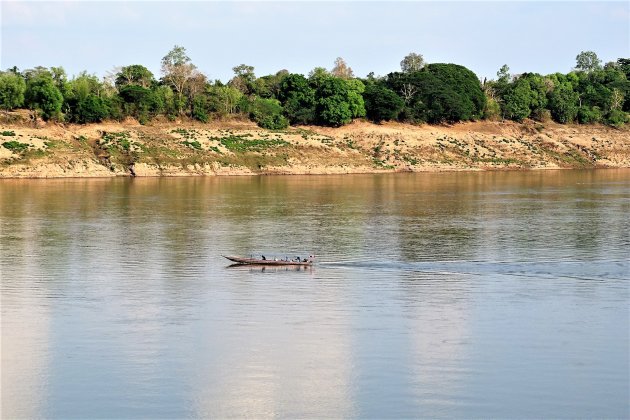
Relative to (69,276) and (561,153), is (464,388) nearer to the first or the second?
(69,276)

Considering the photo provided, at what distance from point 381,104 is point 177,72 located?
30768mm

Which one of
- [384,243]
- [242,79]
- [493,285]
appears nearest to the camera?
[493,285]

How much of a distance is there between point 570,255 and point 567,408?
84.5 feet

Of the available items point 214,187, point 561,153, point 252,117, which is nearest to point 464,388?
point 214,187

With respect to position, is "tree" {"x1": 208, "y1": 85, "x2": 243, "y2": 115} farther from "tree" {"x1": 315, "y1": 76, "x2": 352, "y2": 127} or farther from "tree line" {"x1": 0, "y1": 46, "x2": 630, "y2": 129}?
"tree" {"x1": 315, "y1": 76, "x2": 352, "y2": 127}

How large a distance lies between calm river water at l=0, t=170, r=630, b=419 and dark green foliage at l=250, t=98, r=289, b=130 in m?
73.7

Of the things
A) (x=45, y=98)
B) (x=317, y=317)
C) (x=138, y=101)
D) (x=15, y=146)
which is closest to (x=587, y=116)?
(x=138, y=101)

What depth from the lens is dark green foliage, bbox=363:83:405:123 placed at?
489ft

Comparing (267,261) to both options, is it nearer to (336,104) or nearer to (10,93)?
(10,93)

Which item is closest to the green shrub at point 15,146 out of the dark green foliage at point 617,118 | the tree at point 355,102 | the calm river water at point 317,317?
the calm river water at point 317,317

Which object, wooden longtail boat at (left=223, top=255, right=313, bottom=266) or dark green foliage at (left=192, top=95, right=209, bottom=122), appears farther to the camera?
dark green foliage at (left=192, top=95, right=209, bottom=122)

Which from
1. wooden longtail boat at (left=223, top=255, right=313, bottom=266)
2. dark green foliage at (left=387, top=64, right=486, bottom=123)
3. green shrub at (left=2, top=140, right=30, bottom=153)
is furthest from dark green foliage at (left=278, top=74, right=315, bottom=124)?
wooden longtail boat at (left=223, top=255, right=313, bottom=266)

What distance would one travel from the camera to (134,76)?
154m

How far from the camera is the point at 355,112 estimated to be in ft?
483
